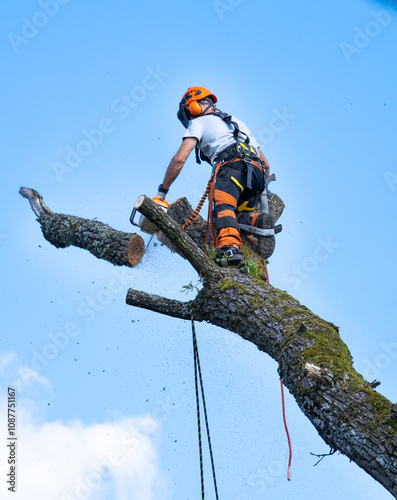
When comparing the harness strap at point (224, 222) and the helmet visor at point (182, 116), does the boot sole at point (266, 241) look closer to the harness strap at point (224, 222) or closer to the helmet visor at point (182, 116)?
the harness strap at point (224, 222)

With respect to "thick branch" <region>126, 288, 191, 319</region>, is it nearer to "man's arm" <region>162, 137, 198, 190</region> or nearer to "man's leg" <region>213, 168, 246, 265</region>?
"man's leg" <region>213, 168, 246, 265</region>

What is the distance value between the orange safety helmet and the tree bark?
1769 mm

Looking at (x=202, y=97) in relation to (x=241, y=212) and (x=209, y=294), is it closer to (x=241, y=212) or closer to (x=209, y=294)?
(x=241, y=212)

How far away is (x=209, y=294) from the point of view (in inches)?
159

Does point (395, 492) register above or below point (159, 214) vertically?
below

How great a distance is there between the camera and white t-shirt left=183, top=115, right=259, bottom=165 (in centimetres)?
535

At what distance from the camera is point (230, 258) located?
15.3 ft

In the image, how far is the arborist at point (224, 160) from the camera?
4.98 meters

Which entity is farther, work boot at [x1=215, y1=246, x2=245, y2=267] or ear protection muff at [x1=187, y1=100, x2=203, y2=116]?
ear protection muff at [x1=187, y1=100, x2=203, y2=116]

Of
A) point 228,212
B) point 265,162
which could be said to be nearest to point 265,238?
point 228,212

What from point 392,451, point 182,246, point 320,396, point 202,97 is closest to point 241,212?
point 202,97

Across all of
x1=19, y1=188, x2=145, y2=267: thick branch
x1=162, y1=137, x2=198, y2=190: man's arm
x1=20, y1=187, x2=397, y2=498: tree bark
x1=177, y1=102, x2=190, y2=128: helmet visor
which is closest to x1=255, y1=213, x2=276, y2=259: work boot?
x1=20, y1=187, x2=397, y2=498: tree bark

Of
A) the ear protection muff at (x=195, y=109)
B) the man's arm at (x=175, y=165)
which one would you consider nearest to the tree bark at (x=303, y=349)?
the man's arm at (x=175, y=165)

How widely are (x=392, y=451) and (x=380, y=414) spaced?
18cm
